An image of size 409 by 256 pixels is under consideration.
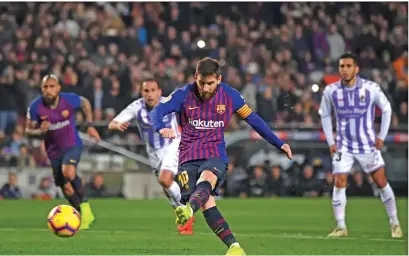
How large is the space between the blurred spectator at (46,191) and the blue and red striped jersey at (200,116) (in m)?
12.9

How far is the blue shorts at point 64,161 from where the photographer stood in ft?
55.3

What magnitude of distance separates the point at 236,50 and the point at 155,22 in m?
2.25

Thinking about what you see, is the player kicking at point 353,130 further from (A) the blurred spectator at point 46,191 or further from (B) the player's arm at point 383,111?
(A) the blurred spectator at point 46,191

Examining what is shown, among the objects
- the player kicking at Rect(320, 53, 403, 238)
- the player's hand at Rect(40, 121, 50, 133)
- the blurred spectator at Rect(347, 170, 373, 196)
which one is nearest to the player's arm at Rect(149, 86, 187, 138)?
the player kicking at Rect(320, 53, 403, 238)

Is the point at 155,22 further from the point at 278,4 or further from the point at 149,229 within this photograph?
the point at 149,229

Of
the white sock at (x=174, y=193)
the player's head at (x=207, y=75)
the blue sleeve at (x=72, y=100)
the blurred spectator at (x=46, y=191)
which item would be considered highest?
the player's head at (x=207, y=75)

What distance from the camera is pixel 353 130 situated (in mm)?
15805

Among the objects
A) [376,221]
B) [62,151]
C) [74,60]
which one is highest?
[74,60]

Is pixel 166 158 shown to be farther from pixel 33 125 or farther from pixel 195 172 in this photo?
pixel 195 172

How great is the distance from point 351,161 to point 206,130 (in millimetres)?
4778

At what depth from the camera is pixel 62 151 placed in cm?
1700

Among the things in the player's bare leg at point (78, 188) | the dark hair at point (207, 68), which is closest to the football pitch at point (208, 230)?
the player's bare leg at point (78, 188)

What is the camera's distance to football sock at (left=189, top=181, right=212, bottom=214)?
35.3 ft

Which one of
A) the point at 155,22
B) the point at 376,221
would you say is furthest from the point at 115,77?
the point at 376,221
